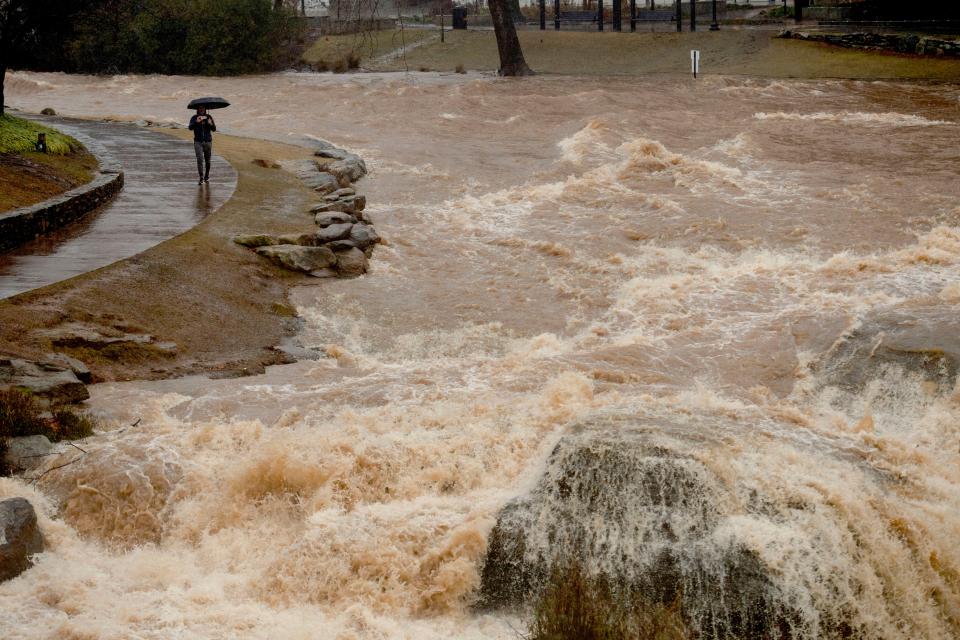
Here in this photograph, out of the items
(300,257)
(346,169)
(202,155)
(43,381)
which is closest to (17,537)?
(43,381)

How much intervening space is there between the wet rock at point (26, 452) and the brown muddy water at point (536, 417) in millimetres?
240

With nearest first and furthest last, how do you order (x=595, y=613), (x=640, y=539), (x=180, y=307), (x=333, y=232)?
(x=595, y=613)
(x=640, y=539)
(x=180, y=307)
(x=333, y=232)

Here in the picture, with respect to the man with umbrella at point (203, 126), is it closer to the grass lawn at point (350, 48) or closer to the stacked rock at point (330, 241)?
the stacked rock at point (330, 241)

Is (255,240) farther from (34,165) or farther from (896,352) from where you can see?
(896,352)

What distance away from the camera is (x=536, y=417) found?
786 cm

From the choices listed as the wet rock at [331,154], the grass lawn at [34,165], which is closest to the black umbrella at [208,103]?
the grass lawn at [34,165]

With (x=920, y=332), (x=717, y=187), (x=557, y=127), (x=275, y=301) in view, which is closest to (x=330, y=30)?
(x=557, y=127)

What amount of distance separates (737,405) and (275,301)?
553 centimetres

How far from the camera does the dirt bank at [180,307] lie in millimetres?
9016

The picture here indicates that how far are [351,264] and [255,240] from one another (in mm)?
1211

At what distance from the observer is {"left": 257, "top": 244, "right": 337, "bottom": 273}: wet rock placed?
483 inches

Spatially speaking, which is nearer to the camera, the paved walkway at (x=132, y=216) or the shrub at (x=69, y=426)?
the shrub at (x=69, y=426)

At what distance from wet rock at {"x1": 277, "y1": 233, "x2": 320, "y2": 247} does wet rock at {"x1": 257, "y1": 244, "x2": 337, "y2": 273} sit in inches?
8.0

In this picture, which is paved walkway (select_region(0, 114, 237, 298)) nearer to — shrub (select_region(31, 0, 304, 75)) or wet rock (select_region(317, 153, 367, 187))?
wet rock (select_region(317, 153, 367, 187))
